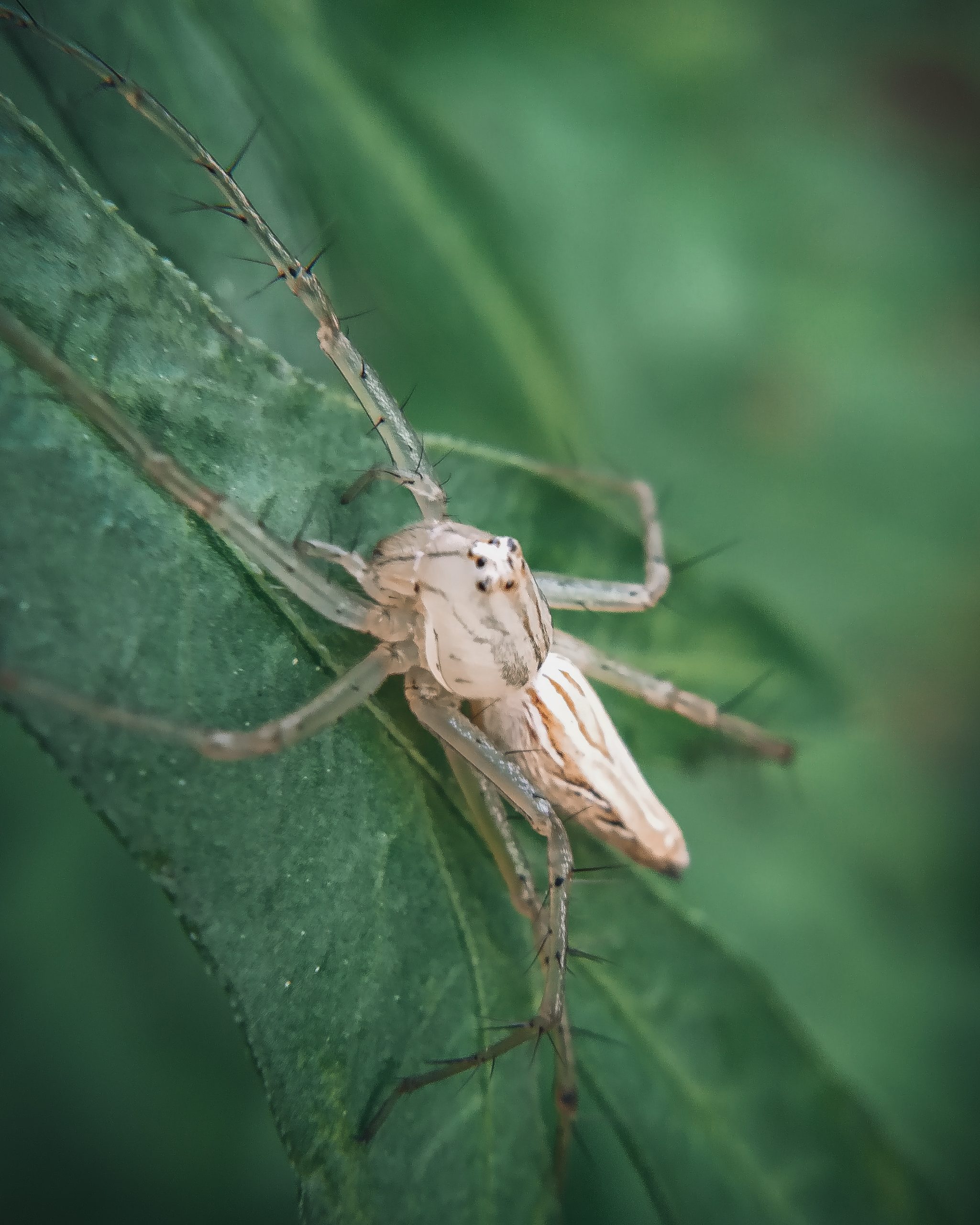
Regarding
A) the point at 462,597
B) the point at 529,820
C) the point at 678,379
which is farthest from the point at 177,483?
the point at 678,379

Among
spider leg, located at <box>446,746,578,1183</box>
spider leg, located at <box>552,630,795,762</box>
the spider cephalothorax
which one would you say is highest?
the spider cephalothorax

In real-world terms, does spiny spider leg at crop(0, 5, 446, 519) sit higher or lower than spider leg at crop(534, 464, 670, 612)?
higher

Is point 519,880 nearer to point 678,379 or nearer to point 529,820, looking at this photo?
point 529,820

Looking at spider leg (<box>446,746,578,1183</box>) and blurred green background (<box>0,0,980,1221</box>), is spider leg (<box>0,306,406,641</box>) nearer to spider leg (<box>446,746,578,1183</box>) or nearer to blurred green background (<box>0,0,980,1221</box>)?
spider leg (<box>446,746,578,1183</box>)

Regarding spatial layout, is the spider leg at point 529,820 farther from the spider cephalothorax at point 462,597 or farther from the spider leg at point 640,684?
the spider leg at point 640,684

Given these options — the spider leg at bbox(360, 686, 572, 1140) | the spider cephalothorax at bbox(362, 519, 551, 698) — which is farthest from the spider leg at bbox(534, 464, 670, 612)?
the spider leg at bbox(360, 686, 572, 1140)

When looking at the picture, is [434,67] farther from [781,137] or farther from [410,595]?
[410,595]
